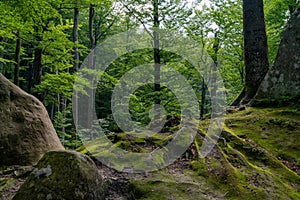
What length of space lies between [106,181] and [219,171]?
64.0 inches

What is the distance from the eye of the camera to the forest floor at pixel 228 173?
325 centimetres

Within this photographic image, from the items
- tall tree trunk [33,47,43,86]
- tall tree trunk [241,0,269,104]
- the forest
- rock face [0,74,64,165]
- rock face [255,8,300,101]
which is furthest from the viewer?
tall tree trunk [33,47,43,86]

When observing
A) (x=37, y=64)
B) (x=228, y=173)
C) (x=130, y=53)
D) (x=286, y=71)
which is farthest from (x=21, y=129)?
(x=130, y=53)

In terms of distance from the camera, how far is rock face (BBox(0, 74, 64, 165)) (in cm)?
420

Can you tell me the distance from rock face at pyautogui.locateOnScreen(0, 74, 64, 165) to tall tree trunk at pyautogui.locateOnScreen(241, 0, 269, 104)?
501cm

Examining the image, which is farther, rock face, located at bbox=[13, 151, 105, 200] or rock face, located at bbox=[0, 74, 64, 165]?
rock face, located at bbox=[0, 74, 64, 165]

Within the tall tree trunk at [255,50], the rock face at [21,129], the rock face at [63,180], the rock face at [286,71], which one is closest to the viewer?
the rock face at [63,180]

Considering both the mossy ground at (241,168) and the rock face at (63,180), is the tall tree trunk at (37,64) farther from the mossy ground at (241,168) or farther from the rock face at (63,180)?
the rock face at (63,180)

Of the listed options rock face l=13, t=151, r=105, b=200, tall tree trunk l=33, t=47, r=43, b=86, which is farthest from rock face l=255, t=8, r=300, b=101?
tall tree trunk l=33, t=47, r=43, b=86

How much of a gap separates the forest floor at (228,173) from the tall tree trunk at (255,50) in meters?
1.86

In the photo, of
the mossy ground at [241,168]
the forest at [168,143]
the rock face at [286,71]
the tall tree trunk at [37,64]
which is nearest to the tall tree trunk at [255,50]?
the forest at [168,143]

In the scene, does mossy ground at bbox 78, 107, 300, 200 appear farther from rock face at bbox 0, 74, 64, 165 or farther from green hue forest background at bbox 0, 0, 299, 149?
green hue forest background at bbox 0, 0, 299, 149

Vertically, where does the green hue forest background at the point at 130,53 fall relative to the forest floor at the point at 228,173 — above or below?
above

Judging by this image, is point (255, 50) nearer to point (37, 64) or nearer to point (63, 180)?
point (63, 180)
